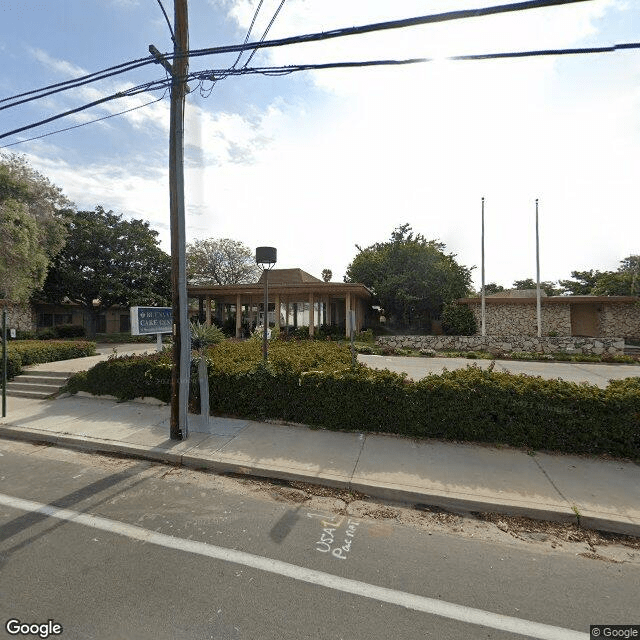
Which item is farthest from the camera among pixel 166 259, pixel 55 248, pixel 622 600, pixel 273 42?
pixel 166 259

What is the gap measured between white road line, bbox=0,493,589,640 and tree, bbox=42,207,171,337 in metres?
21.8

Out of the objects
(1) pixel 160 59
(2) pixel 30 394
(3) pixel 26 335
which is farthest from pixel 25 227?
→ (1) pixel 160 59

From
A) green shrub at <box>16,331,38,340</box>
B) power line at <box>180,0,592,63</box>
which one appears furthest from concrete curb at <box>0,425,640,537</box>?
green shrub at <box>16,331,38,340</box>

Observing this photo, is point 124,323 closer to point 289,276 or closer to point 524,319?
point 289,276

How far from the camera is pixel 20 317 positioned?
23.8 metres

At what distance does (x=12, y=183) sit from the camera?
16.5 meters

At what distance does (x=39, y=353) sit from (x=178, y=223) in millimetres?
9743

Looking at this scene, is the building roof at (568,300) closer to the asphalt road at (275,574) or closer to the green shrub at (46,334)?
the asphalt road at (275,574)

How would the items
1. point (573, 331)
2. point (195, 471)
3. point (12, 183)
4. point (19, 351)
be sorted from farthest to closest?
1. point (573, 331)
2. point (12, 183)
3. point (19, 351)
4. point (195, 471)

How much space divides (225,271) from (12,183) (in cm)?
2014

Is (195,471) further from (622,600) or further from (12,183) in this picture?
(12,183)

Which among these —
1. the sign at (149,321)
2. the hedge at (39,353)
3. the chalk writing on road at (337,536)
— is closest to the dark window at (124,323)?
the hedge at (39,353)

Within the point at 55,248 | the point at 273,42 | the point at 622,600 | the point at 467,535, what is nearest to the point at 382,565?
the point at 467,535

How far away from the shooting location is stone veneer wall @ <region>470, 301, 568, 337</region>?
21.1 meters
